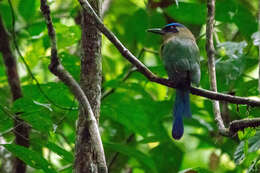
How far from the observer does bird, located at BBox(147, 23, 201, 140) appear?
343 cm

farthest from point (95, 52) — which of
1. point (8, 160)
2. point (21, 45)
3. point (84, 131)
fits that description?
point (21, 45)

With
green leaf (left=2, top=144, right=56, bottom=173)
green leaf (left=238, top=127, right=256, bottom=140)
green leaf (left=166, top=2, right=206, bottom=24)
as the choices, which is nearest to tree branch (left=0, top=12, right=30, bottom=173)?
green leaf (left=2, top=144, right=56, bottom=173)

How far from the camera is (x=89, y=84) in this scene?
2.43 metres

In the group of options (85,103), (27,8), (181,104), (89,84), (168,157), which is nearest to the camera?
(85,103)

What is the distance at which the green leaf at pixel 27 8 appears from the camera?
168 inches

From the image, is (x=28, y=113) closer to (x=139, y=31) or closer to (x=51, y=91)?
(x=51, y=91)

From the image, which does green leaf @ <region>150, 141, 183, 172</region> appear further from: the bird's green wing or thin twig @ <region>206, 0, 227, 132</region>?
thin twig @ <region>206, 0, 227, 132</region>

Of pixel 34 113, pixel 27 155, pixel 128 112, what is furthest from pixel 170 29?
pixel 27 155

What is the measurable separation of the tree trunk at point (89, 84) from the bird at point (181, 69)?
947 mm

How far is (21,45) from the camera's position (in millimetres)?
5027

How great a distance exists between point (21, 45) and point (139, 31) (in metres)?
1.38

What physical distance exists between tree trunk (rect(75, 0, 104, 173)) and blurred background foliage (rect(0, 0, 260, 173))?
30 cm

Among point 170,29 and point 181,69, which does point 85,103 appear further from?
point 170,29

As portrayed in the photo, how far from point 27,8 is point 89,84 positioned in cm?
216
